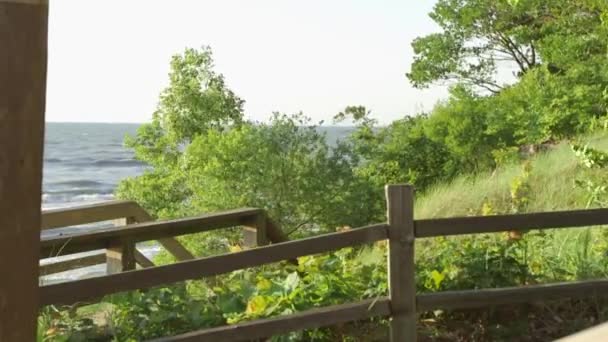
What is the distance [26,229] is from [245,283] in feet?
11.5

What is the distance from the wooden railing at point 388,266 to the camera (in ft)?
14.4

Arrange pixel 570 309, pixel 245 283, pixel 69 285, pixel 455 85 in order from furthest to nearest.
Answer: pixel 455 85, pixel 570 309, pixel 245 283, pixel 69 285

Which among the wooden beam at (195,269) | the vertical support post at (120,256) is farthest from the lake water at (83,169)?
the wooden beam at (195,269)

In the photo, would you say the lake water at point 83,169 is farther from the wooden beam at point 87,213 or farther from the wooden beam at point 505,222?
the wooden beam at point 505,222

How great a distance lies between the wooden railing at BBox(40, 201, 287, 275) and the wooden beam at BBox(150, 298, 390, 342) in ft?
4.05

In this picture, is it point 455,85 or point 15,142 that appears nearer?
point 15,142

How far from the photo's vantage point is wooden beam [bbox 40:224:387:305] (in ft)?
13.4

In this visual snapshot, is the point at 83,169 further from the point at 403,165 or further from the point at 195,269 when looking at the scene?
the point at 195,269

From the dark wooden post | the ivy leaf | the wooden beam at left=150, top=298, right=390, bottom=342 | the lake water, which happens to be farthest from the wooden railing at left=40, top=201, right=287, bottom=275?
the lake water

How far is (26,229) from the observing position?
2213 mm

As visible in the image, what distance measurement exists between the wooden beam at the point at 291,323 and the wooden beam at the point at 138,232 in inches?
48.6

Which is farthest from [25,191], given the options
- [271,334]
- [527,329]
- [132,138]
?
[132,138]

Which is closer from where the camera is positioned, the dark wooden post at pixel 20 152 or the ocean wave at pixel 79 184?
the dark wooden post at pixel 20 152

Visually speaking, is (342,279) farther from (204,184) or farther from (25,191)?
(204,184)
